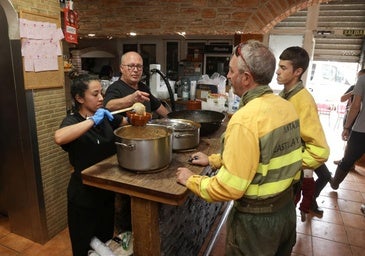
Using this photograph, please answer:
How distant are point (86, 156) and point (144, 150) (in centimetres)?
50

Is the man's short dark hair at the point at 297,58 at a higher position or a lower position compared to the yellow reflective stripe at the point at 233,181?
higher

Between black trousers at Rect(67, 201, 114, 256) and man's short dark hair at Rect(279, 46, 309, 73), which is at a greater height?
man's short dark hair at Rect(279, 46, 309, 73)

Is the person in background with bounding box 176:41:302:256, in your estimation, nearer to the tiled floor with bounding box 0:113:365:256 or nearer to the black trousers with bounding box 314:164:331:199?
the tiled floor with bounding box 0:113:365:256

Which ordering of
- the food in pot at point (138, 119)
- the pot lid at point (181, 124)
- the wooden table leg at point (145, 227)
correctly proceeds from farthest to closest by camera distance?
the pot lid at point (181, 124) < the food in pot at point (138, 119) < the wooden table leg at point (145, 227)

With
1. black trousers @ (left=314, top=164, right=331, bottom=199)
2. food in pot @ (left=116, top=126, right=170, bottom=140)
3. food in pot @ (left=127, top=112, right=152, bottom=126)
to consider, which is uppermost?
food in pot @ (left=127, top=112, right=152, bottom=126)

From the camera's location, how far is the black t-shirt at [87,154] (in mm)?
1618

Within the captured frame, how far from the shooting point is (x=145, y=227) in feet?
4.58

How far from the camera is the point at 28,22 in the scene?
2049 millimetres

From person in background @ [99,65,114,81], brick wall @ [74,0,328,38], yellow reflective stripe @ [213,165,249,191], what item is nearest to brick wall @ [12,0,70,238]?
yellow reflective stripe @ [213,165,249,191]

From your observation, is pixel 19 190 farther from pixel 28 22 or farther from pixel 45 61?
pixel 28 22

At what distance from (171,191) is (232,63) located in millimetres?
634

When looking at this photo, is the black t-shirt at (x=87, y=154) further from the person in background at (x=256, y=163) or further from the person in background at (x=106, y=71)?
the person in background at (x=106, y=71)

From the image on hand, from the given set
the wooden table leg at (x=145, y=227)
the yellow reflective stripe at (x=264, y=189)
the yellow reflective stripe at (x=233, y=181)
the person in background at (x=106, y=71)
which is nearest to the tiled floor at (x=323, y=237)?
the wooden table leg at (x=145, y=227)

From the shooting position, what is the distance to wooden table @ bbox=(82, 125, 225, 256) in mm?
1262
